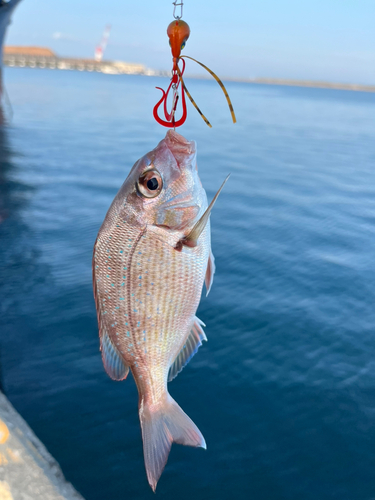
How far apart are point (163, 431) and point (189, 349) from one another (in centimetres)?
41

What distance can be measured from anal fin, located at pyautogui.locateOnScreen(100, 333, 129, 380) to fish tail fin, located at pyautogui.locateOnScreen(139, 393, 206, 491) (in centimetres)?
17

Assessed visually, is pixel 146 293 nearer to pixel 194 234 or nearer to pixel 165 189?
pixel 194 234

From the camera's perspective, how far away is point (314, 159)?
17016 millimetres

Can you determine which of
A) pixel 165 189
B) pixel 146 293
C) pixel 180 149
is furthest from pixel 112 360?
pixel 180 149

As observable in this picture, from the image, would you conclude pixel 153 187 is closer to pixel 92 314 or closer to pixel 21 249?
pixel 92 314

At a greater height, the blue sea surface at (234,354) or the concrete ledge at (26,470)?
the concrete ledge at (26,470)

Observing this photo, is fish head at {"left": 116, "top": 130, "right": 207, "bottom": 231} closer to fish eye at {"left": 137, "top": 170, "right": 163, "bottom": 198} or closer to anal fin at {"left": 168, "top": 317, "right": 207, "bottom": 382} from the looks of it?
fish eye at {"left": 137, "top": 170, "right": 163, "bottom": 198}

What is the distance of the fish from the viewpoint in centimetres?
183

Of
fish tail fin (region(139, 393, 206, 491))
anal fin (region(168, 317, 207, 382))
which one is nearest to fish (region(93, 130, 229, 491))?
fish tail fin (region(139, 393, 206, 491))

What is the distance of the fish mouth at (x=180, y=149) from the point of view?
1.89 m

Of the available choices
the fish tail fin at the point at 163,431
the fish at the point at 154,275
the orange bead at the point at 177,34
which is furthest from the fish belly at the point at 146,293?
the orange bead at the point at 177,34

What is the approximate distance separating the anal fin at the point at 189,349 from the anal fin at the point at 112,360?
27cm

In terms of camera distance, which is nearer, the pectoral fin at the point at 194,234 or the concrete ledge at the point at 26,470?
the pectoral fin at the point at 194,234

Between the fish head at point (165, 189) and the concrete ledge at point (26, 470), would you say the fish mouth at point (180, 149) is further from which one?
the concrete ledge at point (26, 470)
